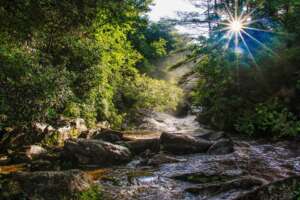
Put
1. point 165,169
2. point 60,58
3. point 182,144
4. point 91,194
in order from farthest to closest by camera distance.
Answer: point 60,58
point 182,144
point 165,169
point 91,194

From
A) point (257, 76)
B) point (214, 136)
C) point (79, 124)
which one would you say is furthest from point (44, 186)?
point (257, 76)

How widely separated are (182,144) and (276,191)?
7211mm

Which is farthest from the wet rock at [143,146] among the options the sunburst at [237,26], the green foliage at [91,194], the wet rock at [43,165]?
the sunburst at [237,26]

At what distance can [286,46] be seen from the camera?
673 inches

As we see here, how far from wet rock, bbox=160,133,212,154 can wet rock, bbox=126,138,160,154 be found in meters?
0.29

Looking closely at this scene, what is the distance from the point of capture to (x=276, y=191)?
19.2 ft

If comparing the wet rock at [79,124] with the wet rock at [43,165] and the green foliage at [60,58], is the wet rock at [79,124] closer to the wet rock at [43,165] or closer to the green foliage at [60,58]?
the green foliage at [60,58]

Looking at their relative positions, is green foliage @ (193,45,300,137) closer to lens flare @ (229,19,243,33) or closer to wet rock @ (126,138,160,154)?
wet rock @ (126,138,160,154)

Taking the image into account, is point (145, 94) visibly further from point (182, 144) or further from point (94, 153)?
point (94, 153)

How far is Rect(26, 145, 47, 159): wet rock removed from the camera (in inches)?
473

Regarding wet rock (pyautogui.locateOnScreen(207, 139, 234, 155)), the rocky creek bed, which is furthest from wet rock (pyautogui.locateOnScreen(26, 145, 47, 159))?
wet rock (pyautogui.locateOnScreen(207, 139, 234, 155))

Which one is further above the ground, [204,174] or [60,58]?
[60,58]

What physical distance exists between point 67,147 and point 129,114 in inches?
576

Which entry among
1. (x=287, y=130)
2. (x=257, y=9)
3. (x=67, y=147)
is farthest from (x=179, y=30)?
(x=67, y=147)
